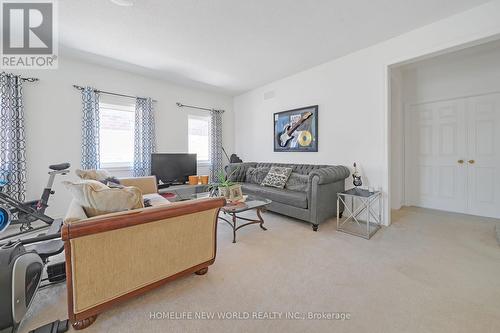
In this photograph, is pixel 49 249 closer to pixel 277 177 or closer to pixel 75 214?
pixel 75 214

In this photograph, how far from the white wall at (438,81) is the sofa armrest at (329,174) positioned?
1.19 meters

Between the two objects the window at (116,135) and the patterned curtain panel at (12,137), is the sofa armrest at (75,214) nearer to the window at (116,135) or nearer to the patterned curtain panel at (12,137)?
the patterned curtain panel at (12,137)

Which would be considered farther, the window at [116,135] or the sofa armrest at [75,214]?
the window at [116,135]

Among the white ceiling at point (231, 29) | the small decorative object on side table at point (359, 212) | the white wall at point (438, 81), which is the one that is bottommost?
the small decorative object on side table at point (359, 212)

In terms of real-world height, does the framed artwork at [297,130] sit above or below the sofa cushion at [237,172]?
above

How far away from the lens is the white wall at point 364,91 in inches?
95.7

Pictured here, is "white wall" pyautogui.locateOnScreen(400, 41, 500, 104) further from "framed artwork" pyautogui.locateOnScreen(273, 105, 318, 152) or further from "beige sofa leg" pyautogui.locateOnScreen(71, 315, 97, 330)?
"beige sofa leg" pyautogui.locateOnScreen(71, 315, 97, 330)

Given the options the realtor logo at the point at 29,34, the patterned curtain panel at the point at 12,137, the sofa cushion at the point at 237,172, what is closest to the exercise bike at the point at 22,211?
the patterned curtain panel at the point at 12,137

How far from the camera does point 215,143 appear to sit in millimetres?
5328

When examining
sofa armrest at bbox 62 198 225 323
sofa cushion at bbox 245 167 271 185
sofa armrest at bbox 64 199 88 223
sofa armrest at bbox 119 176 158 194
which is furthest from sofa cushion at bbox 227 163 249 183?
sofa armrest at bbox 64 199 88 223

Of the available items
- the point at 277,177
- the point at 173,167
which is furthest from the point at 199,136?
the point at 277,177

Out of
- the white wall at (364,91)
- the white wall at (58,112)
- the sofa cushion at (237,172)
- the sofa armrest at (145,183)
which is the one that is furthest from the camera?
the sofa cushion at (237,172)

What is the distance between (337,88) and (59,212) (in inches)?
203

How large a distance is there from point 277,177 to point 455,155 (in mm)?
3118
